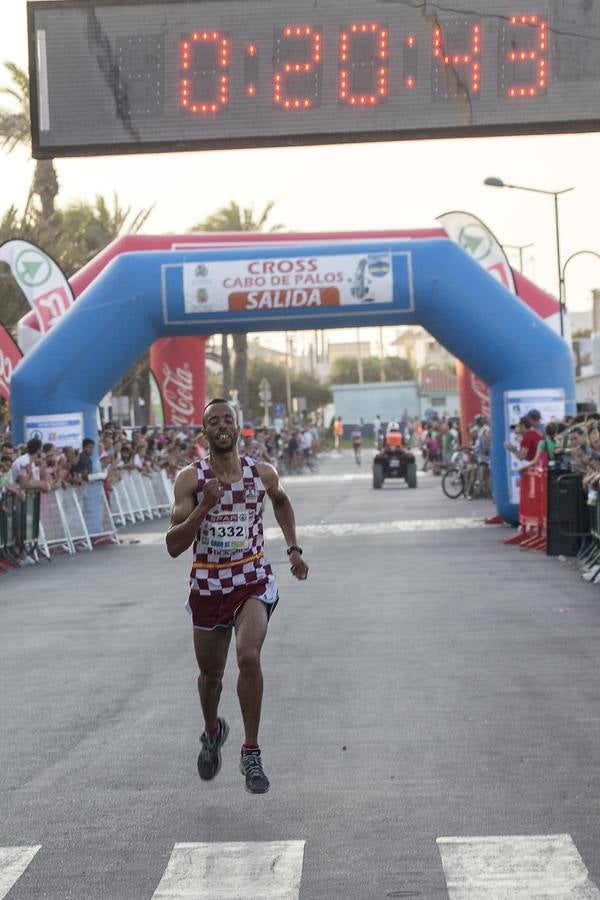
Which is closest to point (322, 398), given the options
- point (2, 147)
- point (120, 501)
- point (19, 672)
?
point (2, 147)

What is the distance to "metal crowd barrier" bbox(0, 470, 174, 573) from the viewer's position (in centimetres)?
2125

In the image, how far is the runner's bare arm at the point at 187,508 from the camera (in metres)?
6.99

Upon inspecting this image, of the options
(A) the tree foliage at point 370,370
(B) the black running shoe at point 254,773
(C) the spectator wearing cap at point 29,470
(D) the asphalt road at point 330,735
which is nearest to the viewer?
(D) the asphalt road at point 330,735

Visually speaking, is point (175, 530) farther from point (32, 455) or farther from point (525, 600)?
point (32, 455)

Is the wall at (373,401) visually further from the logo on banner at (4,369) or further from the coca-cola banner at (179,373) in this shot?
the logo on banner at (4,369)

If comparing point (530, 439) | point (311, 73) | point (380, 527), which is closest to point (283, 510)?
point (311, 73)

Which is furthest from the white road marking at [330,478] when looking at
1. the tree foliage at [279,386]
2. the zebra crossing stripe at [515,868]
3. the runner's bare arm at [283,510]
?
the tree foliage at [279,386]

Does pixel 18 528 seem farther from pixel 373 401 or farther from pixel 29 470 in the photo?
pixel 373 401

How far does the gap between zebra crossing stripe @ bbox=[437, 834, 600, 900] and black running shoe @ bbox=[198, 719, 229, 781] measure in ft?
5.07

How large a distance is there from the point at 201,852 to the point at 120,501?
2489 centimetres

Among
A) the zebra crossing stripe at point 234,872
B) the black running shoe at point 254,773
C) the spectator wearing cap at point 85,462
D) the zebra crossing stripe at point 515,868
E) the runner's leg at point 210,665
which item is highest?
the spectator wearing cap at point 85,462

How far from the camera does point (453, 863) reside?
580cm

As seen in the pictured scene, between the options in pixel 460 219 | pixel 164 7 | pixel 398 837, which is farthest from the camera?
pixel 460 219

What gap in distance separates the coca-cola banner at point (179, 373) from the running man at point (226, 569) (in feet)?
113
